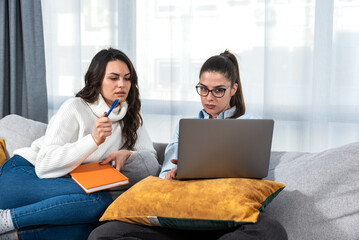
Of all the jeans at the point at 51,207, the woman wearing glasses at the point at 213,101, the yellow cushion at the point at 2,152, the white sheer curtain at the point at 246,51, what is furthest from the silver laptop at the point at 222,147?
the yellow cushion at the point at 2,152

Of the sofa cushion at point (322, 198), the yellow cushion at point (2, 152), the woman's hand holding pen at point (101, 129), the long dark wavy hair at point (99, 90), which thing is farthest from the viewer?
the yellow cushion at point (2, 152)

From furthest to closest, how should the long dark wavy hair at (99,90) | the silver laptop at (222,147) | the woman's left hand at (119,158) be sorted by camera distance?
the long dark wavy hair at (99,90), the woman's left hand at (119,158), the silver laptop at (222,147)

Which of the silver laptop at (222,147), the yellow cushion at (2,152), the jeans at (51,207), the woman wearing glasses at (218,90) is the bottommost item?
the jeans at (51,207)

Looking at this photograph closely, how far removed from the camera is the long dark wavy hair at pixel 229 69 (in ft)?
6.09

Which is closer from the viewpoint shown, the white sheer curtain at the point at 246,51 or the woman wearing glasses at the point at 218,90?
the woman wearing glasses at the point at 218,90

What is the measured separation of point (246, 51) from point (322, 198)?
1.21 meters

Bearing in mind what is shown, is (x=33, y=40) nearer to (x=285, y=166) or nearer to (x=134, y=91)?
(x=134, y=91)

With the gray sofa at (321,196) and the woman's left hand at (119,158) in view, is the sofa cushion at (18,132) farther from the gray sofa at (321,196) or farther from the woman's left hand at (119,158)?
the gray sofa at (321,196)

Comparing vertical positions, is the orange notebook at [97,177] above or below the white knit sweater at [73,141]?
below

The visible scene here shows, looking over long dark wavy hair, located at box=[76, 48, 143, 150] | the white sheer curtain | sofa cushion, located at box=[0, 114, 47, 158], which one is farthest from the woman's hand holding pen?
the white sheer curtain

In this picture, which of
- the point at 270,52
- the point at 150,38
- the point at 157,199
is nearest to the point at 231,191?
→ the point at 157,199

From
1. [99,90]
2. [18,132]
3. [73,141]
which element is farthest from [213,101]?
[18,132]

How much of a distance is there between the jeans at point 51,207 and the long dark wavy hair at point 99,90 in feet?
1.41

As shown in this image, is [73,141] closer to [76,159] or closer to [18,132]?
[76,159]
